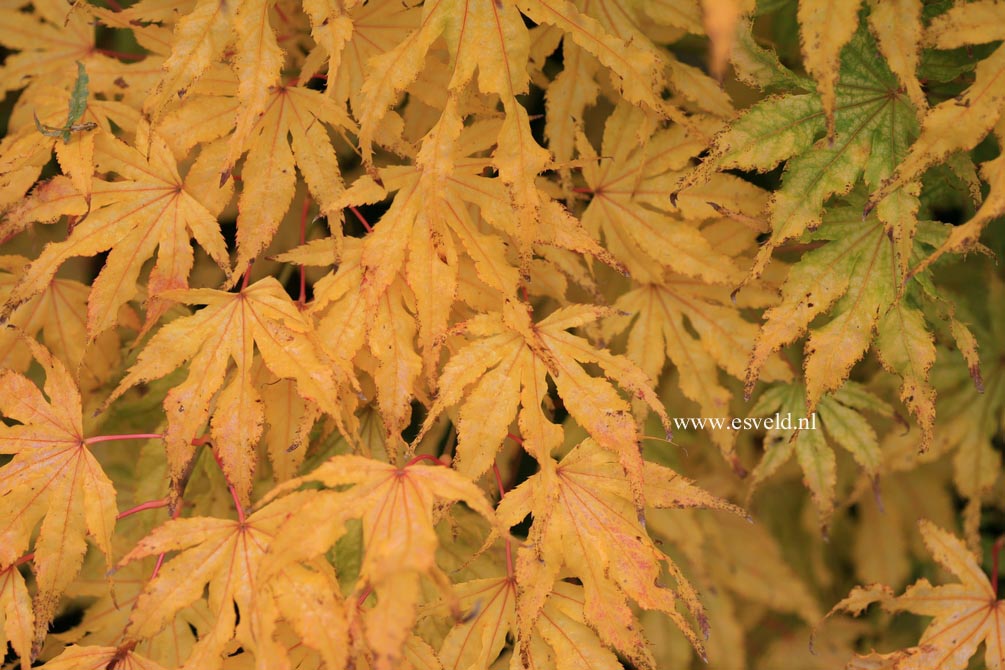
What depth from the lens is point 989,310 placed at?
1.38 metres

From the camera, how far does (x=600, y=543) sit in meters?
0.94

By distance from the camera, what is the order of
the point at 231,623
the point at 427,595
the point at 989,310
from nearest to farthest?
the point at 231,623 < the point at 427,595 < the point at 989,310

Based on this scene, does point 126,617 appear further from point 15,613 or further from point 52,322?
point 52,322

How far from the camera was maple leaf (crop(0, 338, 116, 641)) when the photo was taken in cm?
94

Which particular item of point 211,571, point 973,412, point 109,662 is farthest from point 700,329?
point 109,662

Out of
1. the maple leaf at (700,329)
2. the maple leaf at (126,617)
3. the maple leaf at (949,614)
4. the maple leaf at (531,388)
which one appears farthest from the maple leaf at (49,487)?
the maple leaf at (949,614)

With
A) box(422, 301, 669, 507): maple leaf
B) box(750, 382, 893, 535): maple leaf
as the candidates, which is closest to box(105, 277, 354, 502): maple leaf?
box(422, 301, 669, 507): maple leaf

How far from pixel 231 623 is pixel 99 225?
1.74 ft

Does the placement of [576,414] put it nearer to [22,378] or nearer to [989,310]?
[22,378]

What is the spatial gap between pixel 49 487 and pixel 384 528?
469 millimetres

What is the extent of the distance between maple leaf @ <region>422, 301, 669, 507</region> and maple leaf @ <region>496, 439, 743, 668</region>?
4 cm

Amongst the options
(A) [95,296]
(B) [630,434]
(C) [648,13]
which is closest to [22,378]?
(A) [95,296]

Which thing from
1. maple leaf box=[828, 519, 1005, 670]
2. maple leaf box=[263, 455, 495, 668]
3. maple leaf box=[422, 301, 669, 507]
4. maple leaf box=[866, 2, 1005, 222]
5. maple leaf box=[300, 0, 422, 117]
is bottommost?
maple leaf box=[828, 519, 1005, 670]

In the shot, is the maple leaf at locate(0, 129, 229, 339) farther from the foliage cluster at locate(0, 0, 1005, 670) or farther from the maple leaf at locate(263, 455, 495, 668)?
the maple leaf at locate(263, 455, 495, 668)
